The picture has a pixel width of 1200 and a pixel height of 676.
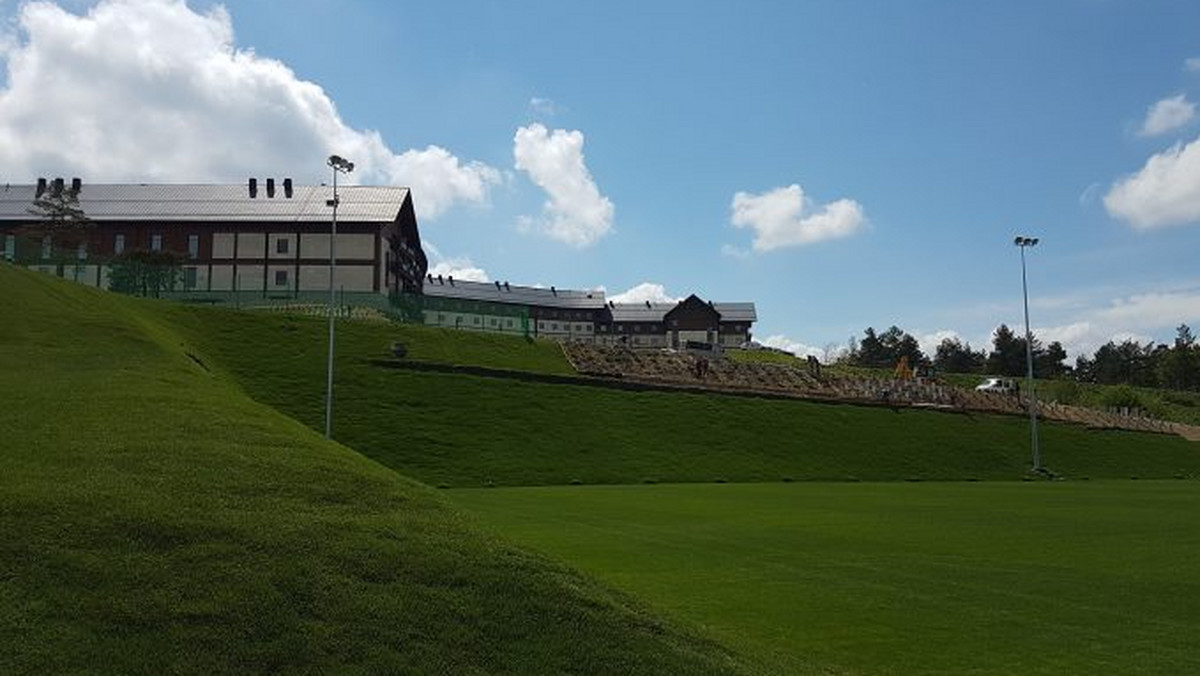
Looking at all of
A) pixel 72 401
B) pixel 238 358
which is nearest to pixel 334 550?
pixel 72 401

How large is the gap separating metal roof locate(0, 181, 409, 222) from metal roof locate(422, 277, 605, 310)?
170 feet

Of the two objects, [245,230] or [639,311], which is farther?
[639,311]

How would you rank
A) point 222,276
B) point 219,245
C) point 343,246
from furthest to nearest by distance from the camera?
point 219,245, point 222,276, point 343,246

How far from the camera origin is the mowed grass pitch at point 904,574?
10672 millimetres

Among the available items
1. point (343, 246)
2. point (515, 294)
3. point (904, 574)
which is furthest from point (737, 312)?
point (904, 574)

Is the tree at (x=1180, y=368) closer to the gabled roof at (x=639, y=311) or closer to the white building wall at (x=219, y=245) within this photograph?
the gabled roof at (x=639, y=311)

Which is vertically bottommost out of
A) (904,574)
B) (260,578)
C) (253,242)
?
(904,574)

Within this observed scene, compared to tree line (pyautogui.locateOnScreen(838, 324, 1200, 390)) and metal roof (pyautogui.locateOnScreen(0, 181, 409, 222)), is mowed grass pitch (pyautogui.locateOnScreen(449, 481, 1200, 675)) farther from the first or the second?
tree line (pyautogui.locateOnScreen(838, 324, 1200, 390))

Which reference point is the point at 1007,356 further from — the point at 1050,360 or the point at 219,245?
the point at 219,245

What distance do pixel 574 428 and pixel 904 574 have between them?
1241 inches

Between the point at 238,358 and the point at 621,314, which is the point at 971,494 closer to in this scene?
the point at 238,358

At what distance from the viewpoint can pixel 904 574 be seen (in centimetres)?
1572

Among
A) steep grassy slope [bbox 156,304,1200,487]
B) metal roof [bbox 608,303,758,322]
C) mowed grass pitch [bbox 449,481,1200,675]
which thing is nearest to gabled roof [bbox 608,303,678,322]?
metal roof [bbox 608,303,758,322]

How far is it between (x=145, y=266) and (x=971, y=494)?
169 feet
